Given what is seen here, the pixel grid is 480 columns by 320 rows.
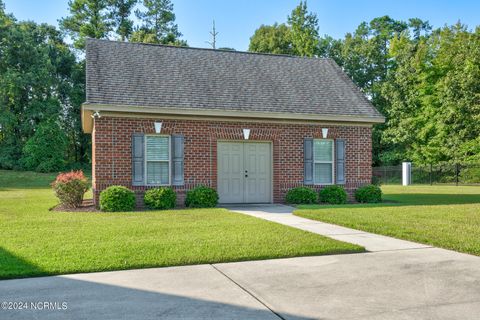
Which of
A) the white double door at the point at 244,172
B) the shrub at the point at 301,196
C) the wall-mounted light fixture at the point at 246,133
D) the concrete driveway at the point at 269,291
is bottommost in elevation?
the concrete driveway at the point at 269,291

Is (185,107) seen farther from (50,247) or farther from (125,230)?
(50,247)

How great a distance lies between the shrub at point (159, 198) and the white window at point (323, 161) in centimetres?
511

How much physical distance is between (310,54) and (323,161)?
89.1 ft

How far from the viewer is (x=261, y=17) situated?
44.0m

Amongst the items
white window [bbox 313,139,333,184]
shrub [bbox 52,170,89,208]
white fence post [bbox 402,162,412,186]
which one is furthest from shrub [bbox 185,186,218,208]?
white fence post [bbox 402,162,412,186]

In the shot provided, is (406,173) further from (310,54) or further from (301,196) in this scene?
(301,196)

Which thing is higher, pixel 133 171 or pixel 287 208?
pixel 133 171

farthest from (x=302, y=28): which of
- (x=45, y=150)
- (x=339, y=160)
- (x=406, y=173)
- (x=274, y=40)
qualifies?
(x=339, y=160)

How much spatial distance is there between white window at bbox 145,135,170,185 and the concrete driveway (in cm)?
823

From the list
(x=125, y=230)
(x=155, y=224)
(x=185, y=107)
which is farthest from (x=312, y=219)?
(x=185, y=107)

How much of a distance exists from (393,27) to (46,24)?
1287 inches

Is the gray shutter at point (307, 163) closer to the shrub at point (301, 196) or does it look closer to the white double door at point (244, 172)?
the shrub at point (301, 196)

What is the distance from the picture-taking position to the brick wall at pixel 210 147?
1291 cm

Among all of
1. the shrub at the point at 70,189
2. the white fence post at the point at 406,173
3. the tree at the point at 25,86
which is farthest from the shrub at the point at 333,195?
the tree at the point at 25,86
